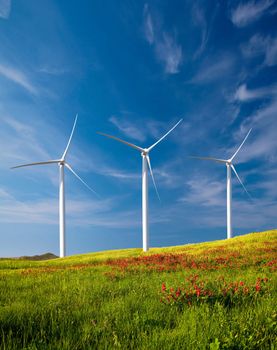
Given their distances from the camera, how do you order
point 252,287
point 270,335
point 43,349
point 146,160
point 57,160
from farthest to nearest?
point 57,160
point 146,160
point 252,287
point 270,335
point 43,349

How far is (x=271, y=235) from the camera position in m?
35.1

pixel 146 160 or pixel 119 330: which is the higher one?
pixel 146 160

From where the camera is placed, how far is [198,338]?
4.71 meters

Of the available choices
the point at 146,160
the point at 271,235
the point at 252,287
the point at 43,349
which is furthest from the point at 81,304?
the point at 146,160

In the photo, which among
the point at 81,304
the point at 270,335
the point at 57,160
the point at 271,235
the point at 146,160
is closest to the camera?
the point at 270,335

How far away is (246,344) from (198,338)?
29.2 inches

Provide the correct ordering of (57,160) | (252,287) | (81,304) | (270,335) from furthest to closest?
1. (57,160)
2. (252,287)
3. (81,304)
4. (270,335)

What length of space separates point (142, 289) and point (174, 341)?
14.6 feet

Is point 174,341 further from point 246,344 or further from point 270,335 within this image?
point 270,335

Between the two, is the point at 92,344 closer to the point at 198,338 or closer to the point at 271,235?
the point at 198,338

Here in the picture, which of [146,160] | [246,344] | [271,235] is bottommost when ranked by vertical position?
[246,344]

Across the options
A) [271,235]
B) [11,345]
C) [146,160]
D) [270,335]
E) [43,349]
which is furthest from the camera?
[146,160]

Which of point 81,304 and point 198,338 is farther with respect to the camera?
point 81,304

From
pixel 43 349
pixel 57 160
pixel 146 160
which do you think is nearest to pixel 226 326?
pixel 43 349
